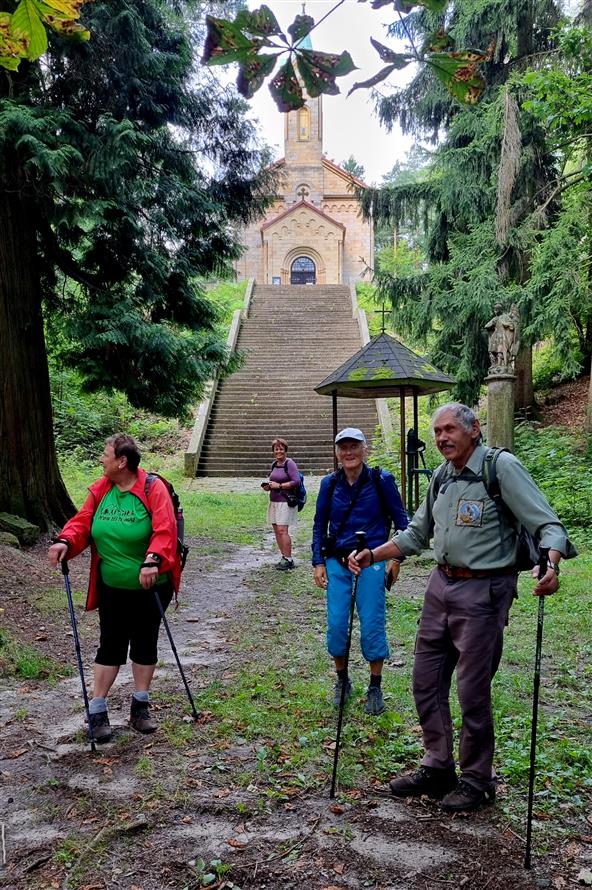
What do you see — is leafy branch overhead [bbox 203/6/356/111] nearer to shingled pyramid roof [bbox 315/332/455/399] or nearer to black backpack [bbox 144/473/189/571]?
black backpack [bbox 144/473/189/571]

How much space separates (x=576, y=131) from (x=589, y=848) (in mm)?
12911

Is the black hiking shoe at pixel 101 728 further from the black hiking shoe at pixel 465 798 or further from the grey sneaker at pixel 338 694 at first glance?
the black hiking shoe at pixel 465 798

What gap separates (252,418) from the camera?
64.0 ft

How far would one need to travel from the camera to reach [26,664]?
5.12 m

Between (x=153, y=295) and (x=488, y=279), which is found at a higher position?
(x=488, y=279)

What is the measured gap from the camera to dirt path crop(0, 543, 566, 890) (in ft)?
9.10

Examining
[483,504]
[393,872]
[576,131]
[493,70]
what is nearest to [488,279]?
[576,131]

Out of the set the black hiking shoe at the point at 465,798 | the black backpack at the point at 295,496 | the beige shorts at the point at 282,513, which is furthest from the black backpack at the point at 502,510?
the beige shorts at the point at 282,513

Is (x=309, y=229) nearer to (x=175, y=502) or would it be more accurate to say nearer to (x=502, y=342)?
(x=502, y=342)

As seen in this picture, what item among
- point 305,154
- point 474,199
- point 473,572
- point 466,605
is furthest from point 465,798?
point 305,154

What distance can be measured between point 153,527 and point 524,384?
1377 centimetres

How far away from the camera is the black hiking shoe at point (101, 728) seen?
3.93m

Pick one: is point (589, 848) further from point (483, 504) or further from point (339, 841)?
point (483, 504)

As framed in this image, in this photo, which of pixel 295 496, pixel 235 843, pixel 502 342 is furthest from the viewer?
pixel 502 342
